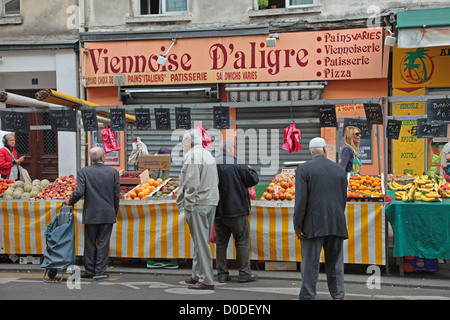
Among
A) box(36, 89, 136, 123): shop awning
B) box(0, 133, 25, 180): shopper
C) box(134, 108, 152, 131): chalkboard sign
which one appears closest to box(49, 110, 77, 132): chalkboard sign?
box(36, 89, 136, 123): shop awning

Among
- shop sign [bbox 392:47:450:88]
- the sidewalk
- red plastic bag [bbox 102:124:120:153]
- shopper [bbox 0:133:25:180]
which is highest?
shop sign [bbox 392:47:450:88]

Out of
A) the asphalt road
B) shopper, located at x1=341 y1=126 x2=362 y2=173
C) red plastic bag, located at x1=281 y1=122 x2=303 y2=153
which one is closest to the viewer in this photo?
the asphalt road

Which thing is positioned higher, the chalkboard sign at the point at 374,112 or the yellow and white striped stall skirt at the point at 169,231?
the chalkboard sign at the point at 374,112

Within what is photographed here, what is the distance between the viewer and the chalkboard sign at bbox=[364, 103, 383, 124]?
7781mm

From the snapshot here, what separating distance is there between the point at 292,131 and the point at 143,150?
4110mm

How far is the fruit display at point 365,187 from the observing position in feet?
24.5

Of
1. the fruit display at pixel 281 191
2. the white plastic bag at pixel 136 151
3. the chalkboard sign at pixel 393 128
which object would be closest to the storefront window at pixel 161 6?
the white plastic bag at pixel 136 151

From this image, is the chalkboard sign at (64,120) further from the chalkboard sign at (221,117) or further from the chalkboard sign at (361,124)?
the chalkboard sign at (361,124)

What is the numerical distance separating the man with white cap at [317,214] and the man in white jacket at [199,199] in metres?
1.34

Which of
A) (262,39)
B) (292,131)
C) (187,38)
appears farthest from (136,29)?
(292,131)

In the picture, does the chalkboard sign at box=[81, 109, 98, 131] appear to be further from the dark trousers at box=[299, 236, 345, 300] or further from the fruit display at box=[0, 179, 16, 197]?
the dark trousers at box=[299, 236, 345, 300]

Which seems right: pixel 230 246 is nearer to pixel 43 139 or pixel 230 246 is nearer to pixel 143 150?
pixel 143 150

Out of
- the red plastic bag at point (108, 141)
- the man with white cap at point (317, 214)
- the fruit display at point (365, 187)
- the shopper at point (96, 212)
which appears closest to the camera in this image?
the man with white cap at point (317, 214)

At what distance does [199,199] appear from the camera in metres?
6.41
